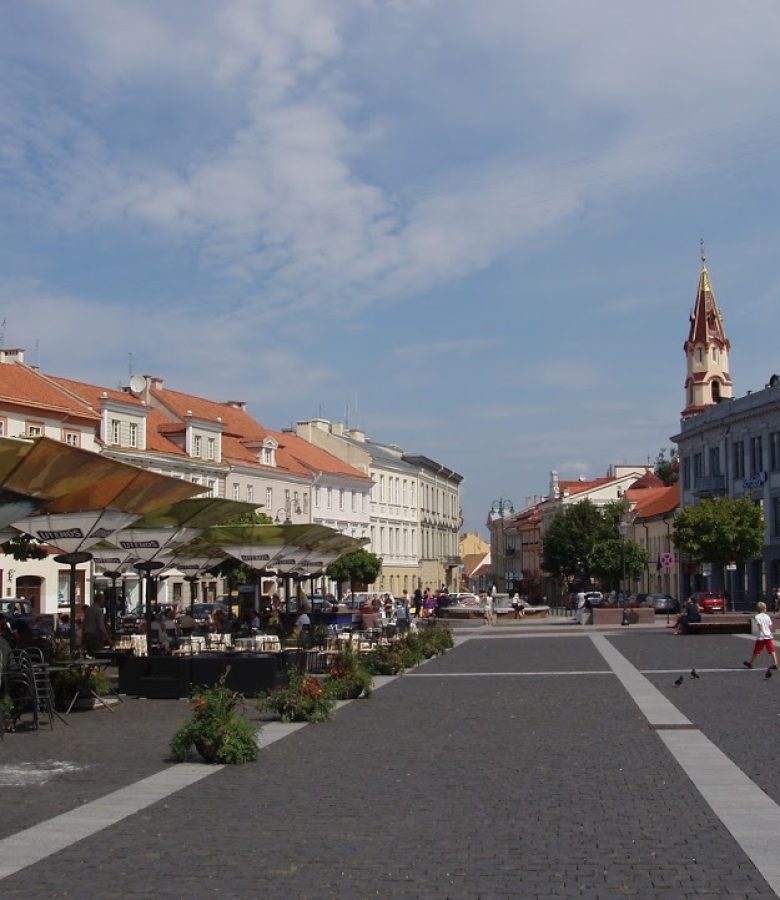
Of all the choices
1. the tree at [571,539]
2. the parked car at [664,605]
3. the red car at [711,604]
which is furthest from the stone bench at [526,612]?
the tree at [571,539]

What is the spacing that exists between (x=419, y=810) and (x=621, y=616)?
47224 mm

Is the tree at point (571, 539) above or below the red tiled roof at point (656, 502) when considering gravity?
below

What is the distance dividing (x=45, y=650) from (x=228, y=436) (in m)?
55.2

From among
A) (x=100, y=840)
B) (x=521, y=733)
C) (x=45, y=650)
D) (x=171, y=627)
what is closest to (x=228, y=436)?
(x=171, y=627)

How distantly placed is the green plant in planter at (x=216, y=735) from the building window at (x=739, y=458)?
215ft

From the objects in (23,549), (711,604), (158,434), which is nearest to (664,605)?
(711,604)

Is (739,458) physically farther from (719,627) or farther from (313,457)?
(719,627)

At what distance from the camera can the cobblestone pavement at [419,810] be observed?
7.42 metres

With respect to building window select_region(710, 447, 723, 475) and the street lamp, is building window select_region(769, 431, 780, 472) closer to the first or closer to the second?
building window select_region(710, 447, 723, 475)

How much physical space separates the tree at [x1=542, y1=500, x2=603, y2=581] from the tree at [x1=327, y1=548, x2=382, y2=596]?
25928mm

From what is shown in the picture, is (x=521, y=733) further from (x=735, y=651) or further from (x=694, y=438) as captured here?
(x=694, y=438)

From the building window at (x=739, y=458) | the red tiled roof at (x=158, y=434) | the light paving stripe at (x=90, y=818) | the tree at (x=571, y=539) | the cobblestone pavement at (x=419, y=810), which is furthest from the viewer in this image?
the tree at (x=571, y=539)

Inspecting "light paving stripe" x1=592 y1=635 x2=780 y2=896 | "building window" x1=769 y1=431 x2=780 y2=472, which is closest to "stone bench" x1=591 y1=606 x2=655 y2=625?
"building window" x1=769 y1=431 x2=780 y2=472

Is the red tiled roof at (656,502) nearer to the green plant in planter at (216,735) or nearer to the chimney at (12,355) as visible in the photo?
A: the chimney at (12,355)
